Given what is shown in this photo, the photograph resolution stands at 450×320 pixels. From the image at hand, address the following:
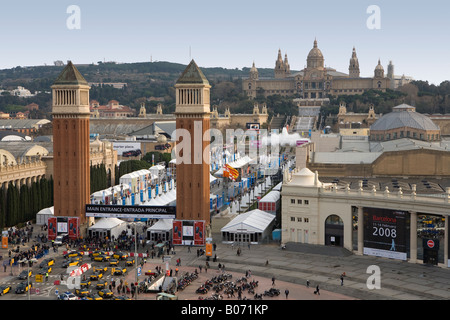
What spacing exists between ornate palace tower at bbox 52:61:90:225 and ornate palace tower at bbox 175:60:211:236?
496 inches

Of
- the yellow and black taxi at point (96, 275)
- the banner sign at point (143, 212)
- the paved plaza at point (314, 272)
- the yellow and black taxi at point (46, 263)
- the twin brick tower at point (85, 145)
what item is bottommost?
the paved plaza at point (314, 272)

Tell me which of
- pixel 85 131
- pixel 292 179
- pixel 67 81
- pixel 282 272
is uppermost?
pixel 67 81

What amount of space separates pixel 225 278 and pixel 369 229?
17146 millimetres

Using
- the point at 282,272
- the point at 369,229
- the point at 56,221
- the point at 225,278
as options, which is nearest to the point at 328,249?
the point at 369,229

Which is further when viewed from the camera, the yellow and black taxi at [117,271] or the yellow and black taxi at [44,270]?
the yellow and black taxi at [117,271]

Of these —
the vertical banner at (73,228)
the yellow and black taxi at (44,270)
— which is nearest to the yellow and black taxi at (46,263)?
the yellow and black taxi at (44,270)

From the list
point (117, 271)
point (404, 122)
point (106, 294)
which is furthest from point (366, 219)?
point (404, 122)

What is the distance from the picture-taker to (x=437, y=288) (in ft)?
163

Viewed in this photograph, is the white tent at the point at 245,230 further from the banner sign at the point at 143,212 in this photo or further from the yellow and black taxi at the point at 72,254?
the yellow and black taxi at the point at 72,254

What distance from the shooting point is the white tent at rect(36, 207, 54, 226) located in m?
77.8

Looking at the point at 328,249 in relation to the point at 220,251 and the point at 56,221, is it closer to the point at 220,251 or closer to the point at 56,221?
the point at 220,251

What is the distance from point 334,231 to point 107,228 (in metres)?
25.8

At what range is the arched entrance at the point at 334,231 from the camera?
63500 millimetres

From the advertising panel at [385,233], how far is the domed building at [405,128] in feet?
179
